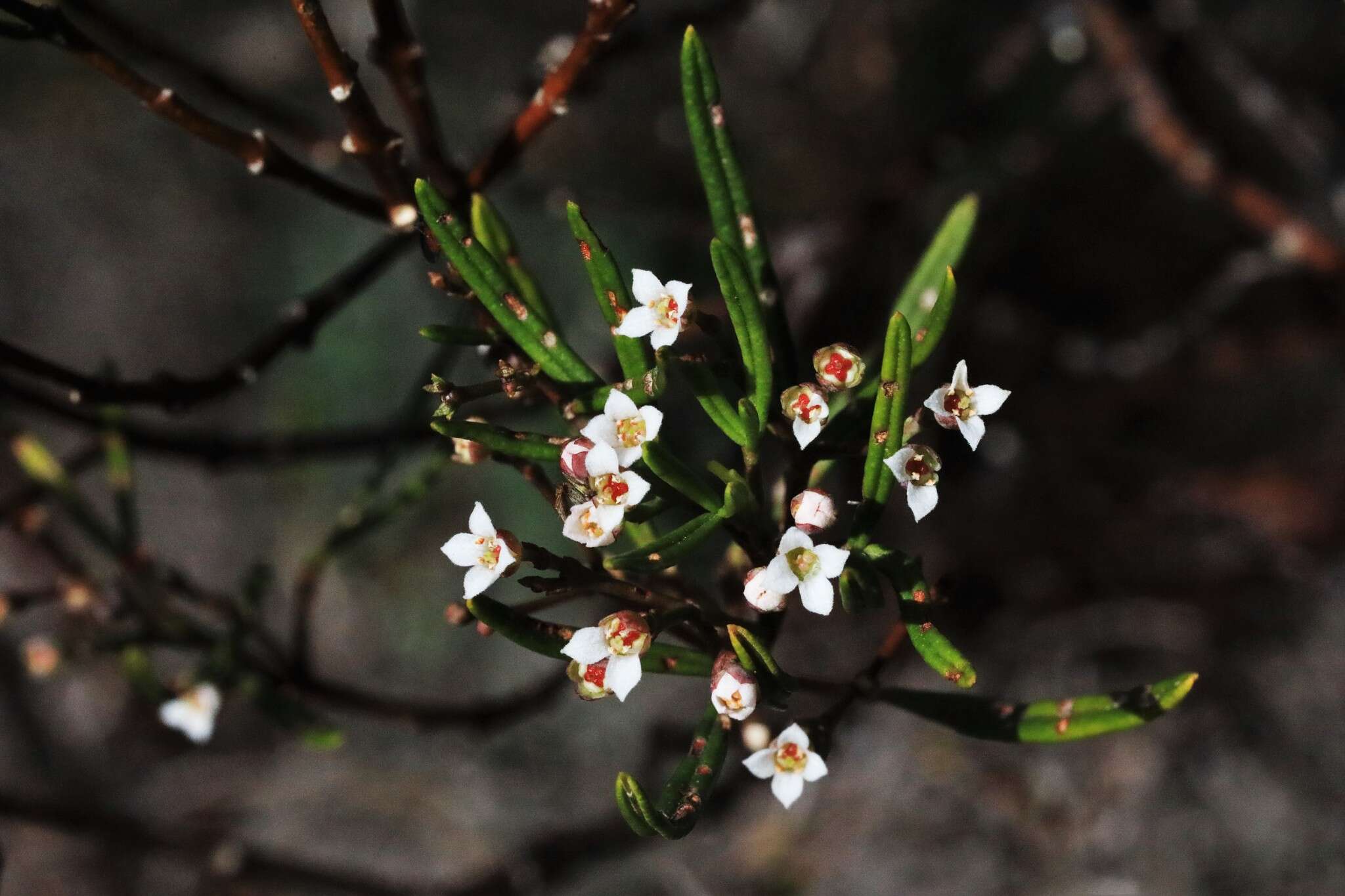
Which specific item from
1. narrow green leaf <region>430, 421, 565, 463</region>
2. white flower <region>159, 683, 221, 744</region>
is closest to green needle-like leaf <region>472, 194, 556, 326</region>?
narrow green leaf <region>430, 421, 565, 463</region>

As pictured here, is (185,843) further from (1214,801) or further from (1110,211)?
(1110,211)

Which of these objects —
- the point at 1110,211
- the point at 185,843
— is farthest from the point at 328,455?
the point at 1110,211

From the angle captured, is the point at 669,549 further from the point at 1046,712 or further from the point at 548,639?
the point at 1046,712

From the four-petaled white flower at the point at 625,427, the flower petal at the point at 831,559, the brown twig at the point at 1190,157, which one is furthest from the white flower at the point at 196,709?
the brown twig at the point at 1190,157

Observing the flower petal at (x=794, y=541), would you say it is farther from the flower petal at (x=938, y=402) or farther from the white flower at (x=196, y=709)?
the white flower at (x=196, y=709)

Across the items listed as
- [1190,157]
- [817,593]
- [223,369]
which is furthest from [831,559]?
[1190,157]

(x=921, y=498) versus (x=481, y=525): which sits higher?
(x=481, y=525)

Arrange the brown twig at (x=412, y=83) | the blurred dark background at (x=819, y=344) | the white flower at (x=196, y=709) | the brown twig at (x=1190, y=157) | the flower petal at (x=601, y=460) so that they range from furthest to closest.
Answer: the blurred dark background at (x=819, y=344) → the brown twig at (x=1190, y=157) → the white flower at (x=196, y=709) → the brown twig at (x=412, y=83) → the flower petal at (x=601, y=460)
